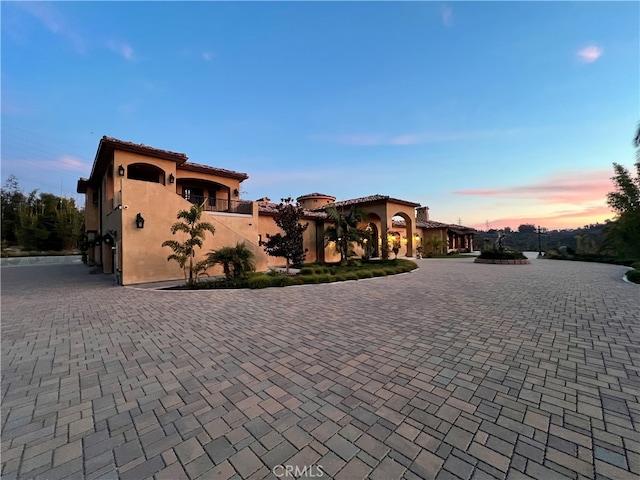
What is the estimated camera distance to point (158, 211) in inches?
476

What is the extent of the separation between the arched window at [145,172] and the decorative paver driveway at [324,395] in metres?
11.0

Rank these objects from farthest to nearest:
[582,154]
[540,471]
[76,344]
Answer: [582,154]
[76,344]
[540,471]

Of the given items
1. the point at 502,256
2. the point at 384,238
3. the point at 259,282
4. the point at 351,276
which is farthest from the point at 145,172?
the point at 502,256

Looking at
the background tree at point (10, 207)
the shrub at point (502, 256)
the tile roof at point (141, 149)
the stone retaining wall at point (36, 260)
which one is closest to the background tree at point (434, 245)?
the shrub at point (502, 256)

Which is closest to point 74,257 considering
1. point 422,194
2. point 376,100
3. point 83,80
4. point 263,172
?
point 83,80

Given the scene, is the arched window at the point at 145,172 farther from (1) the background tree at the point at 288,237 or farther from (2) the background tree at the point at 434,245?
(2) the background tree at the point at 434,245

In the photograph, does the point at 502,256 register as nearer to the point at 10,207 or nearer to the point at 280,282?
the point at 280,282

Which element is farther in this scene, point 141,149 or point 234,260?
point 141,149

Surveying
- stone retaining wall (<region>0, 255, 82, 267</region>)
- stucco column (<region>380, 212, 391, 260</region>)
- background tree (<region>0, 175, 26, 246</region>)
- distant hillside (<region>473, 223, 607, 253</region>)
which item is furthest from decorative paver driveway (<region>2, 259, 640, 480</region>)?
background tree (<region>0, 175, 26, 246</region>)

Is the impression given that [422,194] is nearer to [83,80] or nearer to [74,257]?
[83,80]

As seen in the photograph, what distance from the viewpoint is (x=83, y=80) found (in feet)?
51.7

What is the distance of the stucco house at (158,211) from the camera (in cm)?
1150

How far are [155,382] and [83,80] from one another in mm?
21065

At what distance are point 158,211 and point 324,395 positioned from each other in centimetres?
1230
